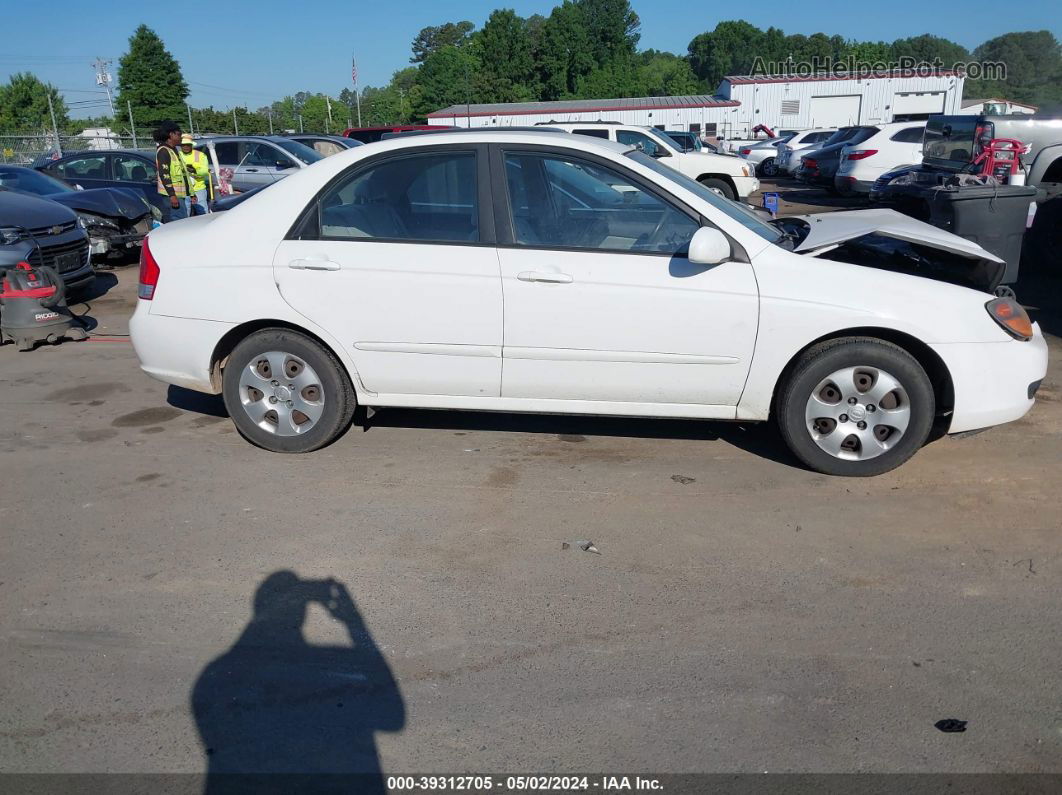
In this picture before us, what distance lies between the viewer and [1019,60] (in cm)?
10419

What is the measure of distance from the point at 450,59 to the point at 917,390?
3681 inches

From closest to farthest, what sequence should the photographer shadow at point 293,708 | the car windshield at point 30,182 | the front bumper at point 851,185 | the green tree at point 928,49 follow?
the photographer shadow at point 293,708 → the car windshield at point 30,182 → the front bumper at point 851,185 → the green tree at point 928,49

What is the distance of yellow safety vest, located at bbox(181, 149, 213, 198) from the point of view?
35.8ft

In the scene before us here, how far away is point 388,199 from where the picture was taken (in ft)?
15.7

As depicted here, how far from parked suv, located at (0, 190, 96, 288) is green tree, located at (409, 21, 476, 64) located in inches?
5319

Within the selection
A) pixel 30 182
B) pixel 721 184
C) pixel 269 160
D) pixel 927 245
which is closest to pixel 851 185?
pixel 721 184

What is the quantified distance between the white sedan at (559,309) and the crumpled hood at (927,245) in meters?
0.02

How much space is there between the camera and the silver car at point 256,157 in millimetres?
16891

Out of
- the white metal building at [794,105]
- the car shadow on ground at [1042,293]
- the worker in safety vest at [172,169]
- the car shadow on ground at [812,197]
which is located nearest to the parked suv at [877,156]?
the car shadow on ground at [812,197]

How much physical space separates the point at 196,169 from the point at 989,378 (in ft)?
31.9

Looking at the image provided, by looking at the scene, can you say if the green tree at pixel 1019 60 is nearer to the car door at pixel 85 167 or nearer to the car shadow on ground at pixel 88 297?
the car door at pixel 85 167

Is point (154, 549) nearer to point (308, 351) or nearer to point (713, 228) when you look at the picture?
point (308, 351)

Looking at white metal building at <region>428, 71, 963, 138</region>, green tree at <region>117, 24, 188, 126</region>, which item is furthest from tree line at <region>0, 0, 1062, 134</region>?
white metal building at <region>428, 71, 963, 138</region>

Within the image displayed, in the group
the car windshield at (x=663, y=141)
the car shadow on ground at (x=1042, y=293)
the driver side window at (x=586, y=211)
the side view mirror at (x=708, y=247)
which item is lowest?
the car shadow on ground at (x=1042, y=293)
